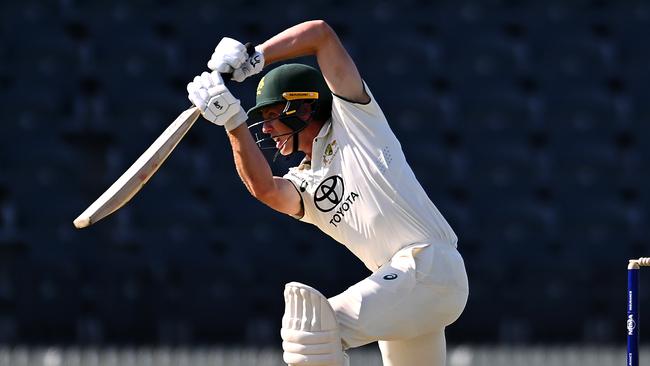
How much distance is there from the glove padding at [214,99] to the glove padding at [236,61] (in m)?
0.04

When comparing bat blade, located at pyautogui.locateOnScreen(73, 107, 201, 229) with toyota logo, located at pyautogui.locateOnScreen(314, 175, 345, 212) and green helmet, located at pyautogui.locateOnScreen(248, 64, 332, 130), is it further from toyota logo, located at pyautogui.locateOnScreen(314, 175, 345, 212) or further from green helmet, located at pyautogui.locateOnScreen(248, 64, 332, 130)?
toyota logo, located at pyautogui.locateOnScreen(314, 175, 345, 212)

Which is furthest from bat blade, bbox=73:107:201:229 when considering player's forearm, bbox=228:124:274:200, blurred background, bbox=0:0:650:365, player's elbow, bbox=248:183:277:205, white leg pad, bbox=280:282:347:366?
blurred background, bbox=0:0:650:365

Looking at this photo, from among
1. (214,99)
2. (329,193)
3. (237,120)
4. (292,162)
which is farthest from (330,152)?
(292,162)

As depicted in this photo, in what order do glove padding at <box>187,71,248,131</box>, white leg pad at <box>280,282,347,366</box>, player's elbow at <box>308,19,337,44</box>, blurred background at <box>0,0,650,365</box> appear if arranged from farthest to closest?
blurred background at <box>0,0,650,365</box> → player's elbow at <box>308,19,337,44</box> → glove padding at <box>187,71,248,131</box> → white leg pad at <box>280,282,347,366</box>

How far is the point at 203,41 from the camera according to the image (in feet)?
26.7

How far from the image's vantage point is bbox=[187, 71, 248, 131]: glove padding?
3.20 m

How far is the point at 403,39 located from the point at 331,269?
1.68 metres

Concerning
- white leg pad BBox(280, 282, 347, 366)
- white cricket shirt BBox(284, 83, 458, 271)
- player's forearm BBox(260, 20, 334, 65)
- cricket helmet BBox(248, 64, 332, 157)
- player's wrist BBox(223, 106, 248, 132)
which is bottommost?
white leg pad BBox(280, 282, 347, 366)

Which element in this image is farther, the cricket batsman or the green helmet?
the green helmet

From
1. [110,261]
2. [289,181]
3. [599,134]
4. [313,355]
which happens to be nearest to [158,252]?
[110,261]

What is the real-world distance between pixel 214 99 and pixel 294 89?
0.37 meters

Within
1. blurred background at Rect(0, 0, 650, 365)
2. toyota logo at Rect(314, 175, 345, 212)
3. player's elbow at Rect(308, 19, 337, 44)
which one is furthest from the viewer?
blurred background at Rect(0, 0, 650, 365)

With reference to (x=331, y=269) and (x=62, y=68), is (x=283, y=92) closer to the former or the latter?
(x=331, y=269)

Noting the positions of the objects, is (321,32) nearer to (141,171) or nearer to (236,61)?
(236,61)
